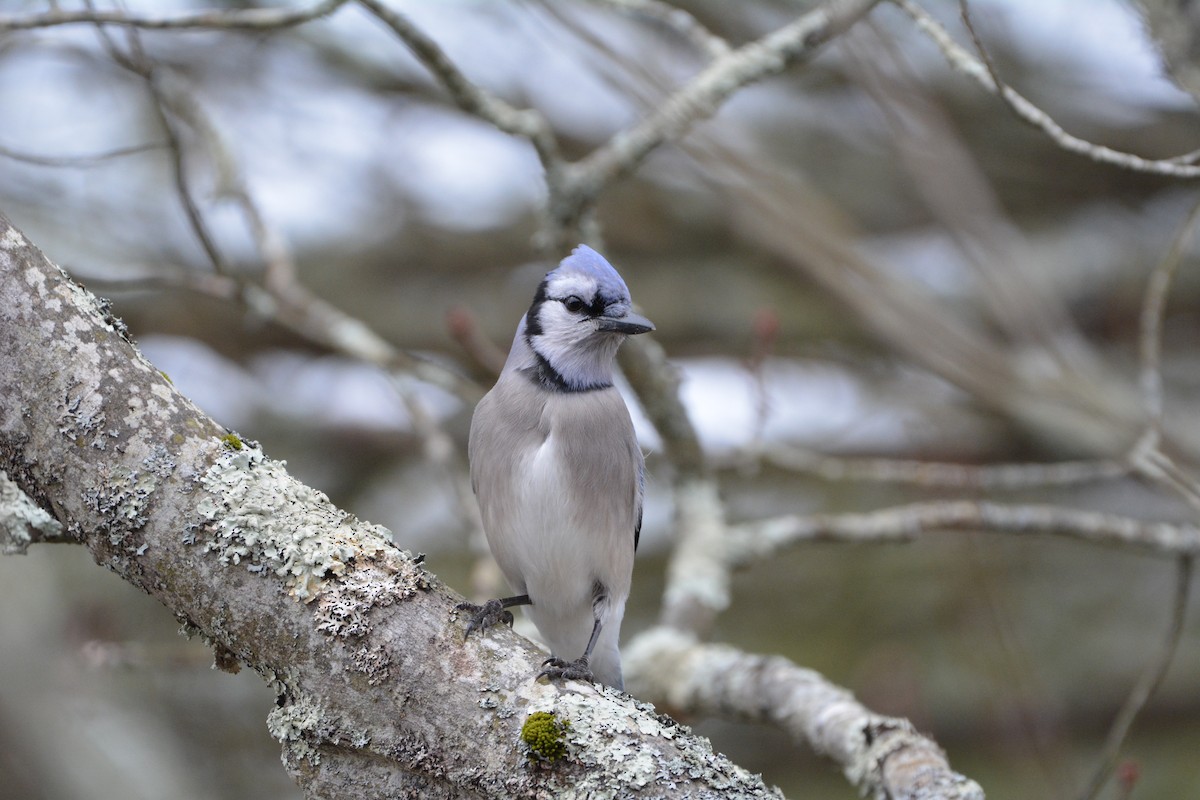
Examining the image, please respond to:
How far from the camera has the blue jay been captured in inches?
118

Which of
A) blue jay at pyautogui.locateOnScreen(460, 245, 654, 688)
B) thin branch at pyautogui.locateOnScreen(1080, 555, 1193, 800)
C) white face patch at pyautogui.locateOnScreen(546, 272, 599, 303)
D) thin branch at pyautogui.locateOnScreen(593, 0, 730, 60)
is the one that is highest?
thin branch at pyautogui.locateOnScreen(593, 0, 730, 60)

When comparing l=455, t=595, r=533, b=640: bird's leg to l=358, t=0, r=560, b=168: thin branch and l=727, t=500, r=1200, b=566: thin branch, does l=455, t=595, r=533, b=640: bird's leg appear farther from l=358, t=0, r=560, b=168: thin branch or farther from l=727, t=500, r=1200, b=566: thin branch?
l=727, t=500, r=1200, b=566: thin branch

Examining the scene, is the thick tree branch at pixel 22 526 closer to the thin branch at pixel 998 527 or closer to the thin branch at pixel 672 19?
the thin branch at pixel 672 19

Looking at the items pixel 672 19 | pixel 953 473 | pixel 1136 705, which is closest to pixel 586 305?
pixel 672 19

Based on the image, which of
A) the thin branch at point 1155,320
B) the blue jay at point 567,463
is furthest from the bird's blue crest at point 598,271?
the thin branch at point 1155,320

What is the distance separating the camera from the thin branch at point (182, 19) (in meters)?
2.76

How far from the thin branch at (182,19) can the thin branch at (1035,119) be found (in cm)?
152

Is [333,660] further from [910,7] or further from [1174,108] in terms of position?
[1174,108]

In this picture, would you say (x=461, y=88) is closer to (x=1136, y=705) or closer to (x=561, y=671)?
(x=561, y=671)

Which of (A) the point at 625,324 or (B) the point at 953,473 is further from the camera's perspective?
(B) the point at 953,473

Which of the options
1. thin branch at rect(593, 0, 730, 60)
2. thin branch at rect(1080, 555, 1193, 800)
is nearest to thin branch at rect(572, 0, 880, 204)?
thin branch at rect(593, 0, 730, 60)

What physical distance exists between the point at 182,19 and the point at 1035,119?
7.36 ft

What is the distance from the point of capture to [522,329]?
132 inches

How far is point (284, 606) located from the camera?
71.5 inches
